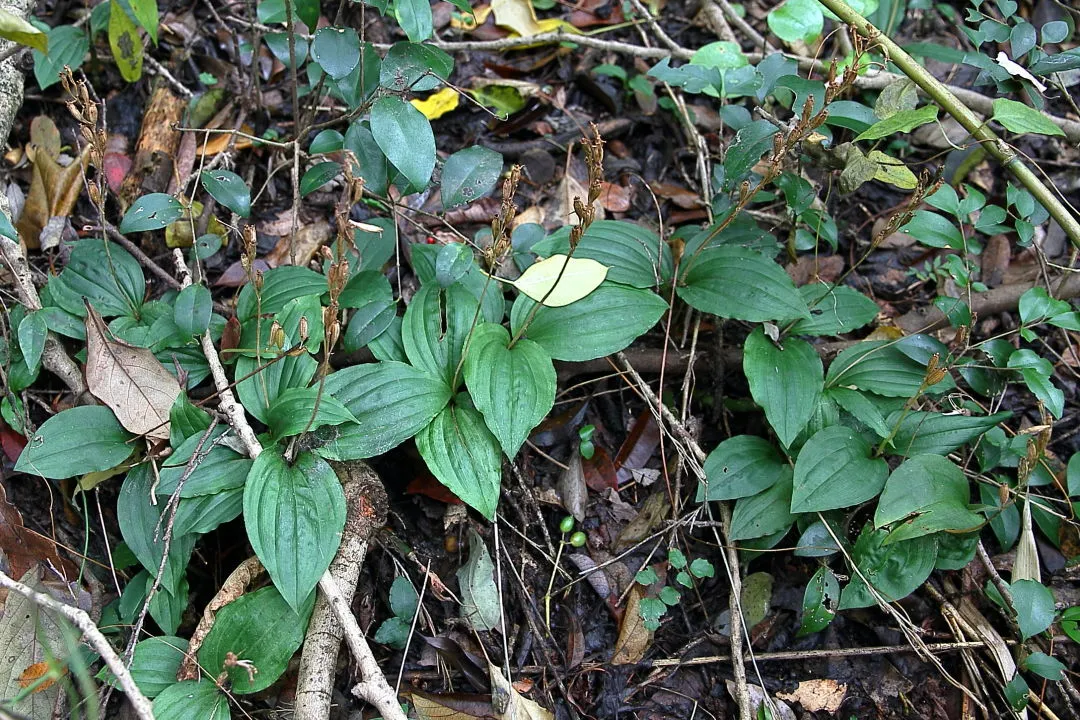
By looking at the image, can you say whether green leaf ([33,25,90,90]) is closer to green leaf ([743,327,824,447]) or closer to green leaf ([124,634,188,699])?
green leaf ([124,634,188,699])

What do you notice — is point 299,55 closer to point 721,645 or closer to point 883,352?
point 883,352

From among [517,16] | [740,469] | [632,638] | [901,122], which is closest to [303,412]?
[632,638]

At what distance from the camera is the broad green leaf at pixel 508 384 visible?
2166mm

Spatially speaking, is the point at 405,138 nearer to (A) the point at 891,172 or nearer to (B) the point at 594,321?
(B) the point at 594,321

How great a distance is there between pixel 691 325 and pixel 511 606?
3.89 feet

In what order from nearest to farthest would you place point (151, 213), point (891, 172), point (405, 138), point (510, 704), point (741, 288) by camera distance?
point (510, 704) → point (405, 138) → point (151, 213) → point (891, 172) → point (741, 288)

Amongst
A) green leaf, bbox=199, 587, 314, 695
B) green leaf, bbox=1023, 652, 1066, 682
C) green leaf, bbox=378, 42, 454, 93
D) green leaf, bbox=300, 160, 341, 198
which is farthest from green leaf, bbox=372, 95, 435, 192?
green leaf, bbox=1023, 652, 1066, 682

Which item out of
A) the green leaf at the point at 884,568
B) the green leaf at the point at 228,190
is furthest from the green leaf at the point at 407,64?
the green leaf at the point at 884,568

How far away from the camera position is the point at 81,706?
6.37ft

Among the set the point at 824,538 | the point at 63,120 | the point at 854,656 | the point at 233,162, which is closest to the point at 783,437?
the point at 824,538

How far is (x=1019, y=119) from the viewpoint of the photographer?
2.19 m

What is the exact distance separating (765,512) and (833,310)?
0.75 metres

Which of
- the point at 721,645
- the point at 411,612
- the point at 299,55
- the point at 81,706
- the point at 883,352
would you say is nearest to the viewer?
the point at 81,706

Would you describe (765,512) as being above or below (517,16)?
below
